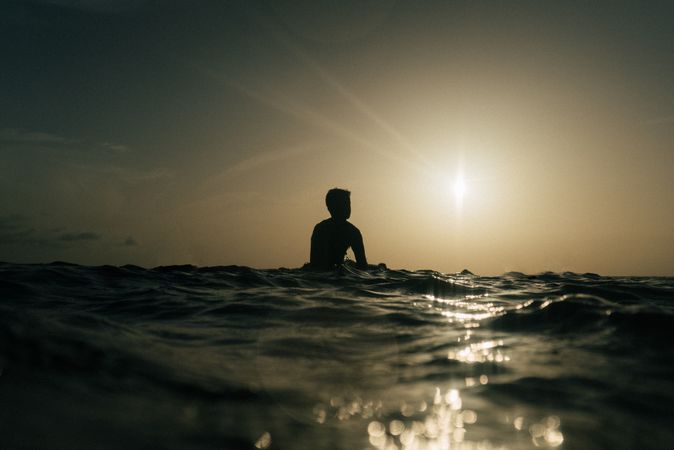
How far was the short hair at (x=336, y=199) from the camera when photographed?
33.0 ft

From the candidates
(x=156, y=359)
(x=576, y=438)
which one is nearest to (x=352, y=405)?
(x=576, y=438)

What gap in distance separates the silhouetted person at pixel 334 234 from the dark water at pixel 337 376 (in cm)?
446

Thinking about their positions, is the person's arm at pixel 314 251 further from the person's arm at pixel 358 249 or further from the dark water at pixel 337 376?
the dark water at pixel 337 376

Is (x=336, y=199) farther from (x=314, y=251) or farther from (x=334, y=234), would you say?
(x=314, y=251)

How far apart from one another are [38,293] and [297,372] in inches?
200

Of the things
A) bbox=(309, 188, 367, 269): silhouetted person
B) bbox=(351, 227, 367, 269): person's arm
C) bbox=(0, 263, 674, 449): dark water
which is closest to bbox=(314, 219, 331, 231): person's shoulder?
bbox=(309, 188, 367, 269): silhouetted person

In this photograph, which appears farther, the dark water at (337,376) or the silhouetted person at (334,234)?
the silhouetted person at (334,234)

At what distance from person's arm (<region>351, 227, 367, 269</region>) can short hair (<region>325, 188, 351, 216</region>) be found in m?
0.70

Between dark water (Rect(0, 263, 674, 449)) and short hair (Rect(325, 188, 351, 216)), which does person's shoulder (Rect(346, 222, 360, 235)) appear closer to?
short hair (Rect(325, 188, 351, 216))

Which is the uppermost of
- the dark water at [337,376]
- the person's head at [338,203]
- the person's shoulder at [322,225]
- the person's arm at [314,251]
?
the person's head at [338,203]

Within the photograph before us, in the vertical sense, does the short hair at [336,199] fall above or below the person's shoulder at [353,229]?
above

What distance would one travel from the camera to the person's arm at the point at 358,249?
411 inches

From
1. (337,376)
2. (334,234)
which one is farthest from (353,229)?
(337,376)

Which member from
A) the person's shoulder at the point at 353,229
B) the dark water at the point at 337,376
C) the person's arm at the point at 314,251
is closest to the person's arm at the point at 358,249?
the person's shoulder at the point at 353,229
